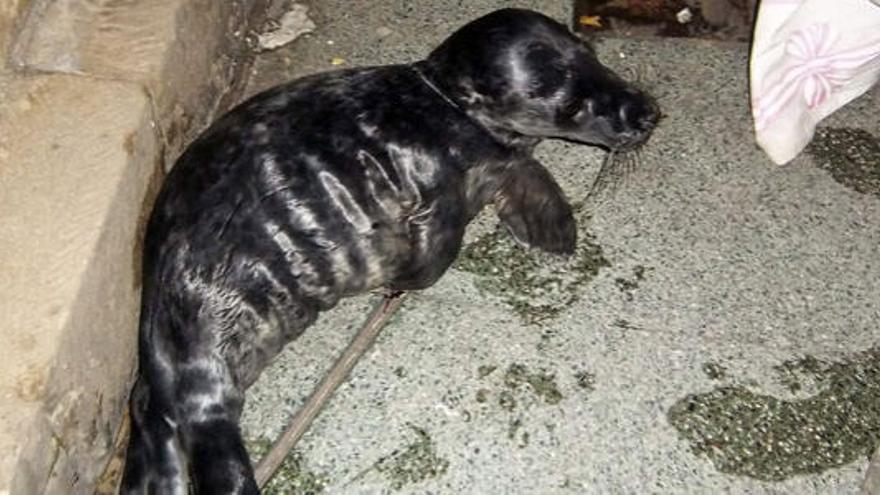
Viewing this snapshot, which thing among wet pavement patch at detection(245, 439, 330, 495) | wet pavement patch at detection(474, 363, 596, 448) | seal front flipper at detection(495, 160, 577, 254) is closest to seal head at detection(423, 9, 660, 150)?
seal front flipper at detection(495, 160, 577, 254)

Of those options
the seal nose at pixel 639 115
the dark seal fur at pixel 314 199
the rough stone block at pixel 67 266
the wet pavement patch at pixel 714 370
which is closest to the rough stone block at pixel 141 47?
the rough stone block at pixel 67 266

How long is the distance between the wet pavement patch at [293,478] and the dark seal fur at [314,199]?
0.62 feet

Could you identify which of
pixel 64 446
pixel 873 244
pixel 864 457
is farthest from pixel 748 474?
pixel 64 446

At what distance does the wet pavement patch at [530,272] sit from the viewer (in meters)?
2.65

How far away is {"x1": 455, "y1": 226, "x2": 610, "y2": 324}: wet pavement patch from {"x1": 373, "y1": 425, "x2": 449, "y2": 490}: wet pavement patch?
41cm

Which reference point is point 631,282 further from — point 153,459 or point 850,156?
point 153,459

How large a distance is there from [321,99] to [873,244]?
1.42 metres

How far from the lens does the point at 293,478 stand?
7.73 ft

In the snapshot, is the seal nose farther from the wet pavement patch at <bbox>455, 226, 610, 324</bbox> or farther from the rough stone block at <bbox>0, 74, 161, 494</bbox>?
the rough stone block at <bbox>0, 74, 161, 494</bbox>

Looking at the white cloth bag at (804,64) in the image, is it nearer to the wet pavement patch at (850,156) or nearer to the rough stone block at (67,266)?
the wet pavement patch at (850,156)

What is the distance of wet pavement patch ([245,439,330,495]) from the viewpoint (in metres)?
2.34

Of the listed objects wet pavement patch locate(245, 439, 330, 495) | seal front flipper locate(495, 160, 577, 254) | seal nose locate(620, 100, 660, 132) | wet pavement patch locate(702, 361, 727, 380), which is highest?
seal nose locate(620, 100, 660, 132)

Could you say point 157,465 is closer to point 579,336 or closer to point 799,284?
point 579,336

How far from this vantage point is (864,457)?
7.82 ft
